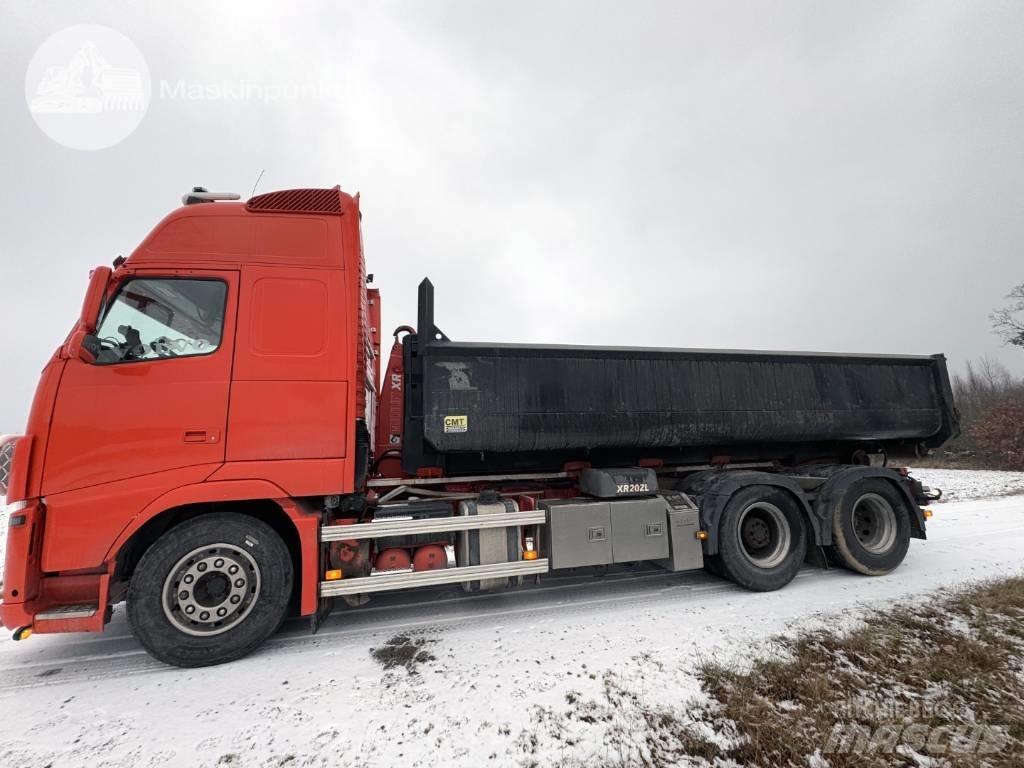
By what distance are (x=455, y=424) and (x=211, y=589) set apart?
2434 mm

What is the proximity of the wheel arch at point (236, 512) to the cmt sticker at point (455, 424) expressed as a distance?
140cm

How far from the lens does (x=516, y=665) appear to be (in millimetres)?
3240

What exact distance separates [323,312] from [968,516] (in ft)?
39.1

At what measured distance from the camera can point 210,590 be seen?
348 cm

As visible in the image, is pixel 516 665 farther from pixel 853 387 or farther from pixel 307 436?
pixel 853 387

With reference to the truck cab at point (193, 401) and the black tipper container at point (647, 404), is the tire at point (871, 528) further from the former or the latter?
the truck cab at point (193, 401)

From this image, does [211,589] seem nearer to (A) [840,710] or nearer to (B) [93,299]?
(B) [93,299]

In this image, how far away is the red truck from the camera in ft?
10.9

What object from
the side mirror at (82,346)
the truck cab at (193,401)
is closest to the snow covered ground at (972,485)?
the truck cab at (193,401)

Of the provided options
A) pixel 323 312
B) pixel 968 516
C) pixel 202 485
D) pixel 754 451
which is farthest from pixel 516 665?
pixel 968 516

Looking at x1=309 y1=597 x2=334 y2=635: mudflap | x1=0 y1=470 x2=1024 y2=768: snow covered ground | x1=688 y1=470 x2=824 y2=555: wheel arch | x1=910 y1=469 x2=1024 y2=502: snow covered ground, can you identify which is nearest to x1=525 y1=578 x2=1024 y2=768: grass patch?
x1=0 y1=470 x2=1024 y2=768: snow covered ground

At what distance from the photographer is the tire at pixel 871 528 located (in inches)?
201

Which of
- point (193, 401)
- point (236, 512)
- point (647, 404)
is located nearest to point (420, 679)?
point (236, 512)

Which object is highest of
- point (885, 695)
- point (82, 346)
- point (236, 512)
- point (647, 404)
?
point (82, 346)
